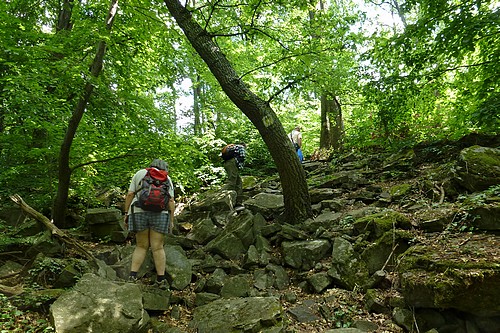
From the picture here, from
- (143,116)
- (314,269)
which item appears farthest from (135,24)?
(314,269)

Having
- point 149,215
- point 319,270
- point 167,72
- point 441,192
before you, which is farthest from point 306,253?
point 167,72

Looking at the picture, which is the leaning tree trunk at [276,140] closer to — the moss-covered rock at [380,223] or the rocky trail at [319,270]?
the rocky trail at [319,270]

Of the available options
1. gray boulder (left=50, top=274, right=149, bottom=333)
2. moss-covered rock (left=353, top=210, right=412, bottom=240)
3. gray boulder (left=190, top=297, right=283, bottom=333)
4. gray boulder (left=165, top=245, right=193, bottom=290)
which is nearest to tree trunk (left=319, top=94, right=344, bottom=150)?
moss-covered rock (left=353, top=210, right=412, bottom=240)

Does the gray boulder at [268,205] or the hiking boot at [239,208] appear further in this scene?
the hiking boot at [239,208]

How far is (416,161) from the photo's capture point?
7672 mm

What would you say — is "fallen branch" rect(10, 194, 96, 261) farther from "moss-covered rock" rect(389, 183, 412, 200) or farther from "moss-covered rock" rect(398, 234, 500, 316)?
"moss-covered rock" rect(389, 183, 412, 200)

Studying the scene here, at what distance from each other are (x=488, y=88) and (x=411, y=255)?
4.88m

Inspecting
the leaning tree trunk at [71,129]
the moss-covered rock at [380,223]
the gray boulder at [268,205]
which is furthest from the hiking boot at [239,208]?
the leaning tree trunk at [71,129]

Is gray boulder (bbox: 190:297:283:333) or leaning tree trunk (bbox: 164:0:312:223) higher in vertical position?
leaning tree trunk (bbox: 164:0:312:223)

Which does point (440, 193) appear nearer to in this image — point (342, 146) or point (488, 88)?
point (488, 88)

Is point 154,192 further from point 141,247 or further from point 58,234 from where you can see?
point 58,234

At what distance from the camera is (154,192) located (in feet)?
14.7

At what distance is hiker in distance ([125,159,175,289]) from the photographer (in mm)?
4473

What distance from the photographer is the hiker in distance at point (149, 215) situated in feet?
14.7
